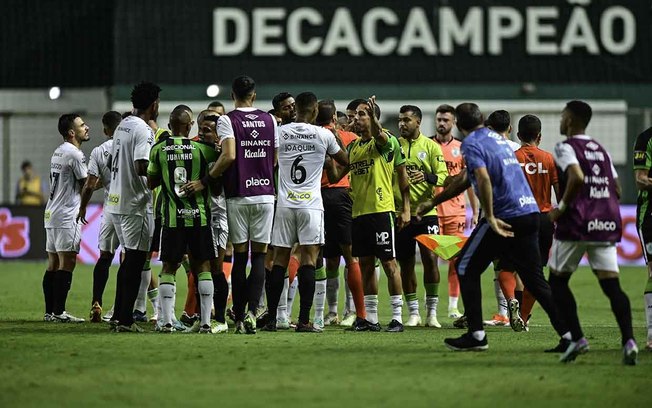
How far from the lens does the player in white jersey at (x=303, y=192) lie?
41.6 ft

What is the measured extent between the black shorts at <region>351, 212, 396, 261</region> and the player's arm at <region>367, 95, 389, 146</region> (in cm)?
76

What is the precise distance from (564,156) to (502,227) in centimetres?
87

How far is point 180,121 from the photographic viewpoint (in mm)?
12234

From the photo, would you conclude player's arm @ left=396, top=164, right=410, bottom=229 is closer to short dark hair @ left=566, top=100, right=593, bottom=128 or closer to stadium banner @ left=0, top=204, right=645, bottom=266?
short dark hair @ left=566, top=100, right=593, bottom=128

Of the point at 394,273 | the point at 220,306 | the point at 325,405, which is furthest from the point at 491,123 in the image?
the point at 325,405

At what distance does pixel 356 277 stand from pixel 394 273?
53 cm

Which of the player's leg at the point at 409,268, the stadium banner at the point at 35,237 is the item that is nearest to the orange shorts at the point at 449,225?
the player's leg at the point at 409,268

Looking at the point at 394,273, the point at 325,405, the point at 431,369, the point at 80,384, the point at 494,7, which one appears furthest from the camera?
the point at 494,7

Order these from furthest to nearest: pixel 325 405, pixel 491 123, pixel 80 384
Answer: pixel 491 123, pixel 80 384, pixel 325 405

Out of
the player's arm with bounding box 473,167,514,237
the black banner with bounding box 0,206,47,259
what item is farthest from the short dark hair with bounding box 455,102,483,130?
the black banner with bounding box 0,206,47,259

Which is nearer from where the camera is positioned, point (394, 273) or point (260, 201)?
point (260, 201)

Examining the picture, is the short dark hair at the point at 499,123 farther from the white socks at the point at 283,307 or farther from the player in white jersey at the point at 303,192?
the white socks at the point at 283,307

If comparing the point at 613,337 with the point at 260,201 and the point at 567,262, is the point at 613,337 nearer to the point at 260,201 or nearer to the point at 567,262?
the point at 567,262

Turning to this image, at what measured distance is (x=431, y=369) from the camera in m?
9.70
